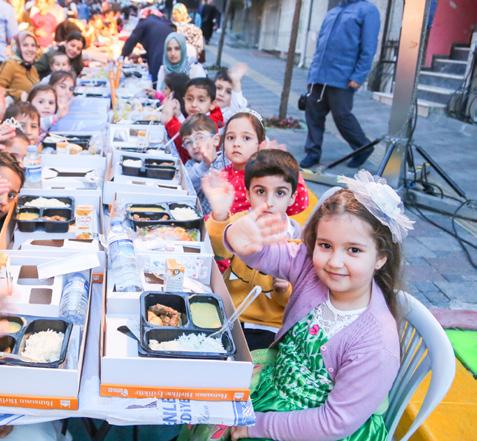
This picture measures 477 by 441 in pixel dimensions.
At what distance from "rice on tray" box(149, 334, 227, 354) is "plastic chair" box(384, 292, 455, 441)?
0.68 meters

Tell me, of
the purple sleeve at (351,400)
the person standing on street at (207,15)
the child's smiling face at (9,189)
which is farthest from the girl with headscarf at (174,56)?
the person standing on street at (207,15)

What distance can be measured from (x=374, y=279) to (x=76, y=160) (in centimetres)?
215

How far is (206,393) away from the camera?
1.61m

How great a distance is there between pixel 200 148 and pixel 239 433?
235 cm

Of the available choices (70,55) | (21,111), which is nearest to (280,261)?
→ (21,111)

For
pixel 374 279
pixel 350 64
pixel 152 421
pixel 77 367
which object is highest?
pixel 350 64

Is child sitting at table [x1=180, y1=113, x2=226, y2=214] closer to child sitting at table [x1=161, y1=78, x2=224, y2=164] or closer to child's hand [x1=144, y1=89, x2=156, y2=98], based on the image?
child sitting at table [x1=161, y1=78, x2=224, y2=164]

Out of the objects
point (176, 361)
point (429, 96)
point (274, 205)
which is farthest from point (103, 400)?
point (429, 96)

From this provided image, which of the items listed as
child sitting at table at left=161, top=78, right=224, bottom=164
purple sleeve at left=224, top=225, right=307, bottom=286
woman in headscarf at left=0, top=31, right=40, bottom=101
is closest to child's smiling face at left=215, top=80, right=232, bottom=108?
child sitting at table at left=161, top=78, right=224, bottom=164

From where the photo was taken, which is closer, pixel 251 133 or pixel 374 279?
pixel 374 279

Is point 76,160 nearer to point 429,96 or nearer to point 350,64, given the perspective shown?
point 350,64

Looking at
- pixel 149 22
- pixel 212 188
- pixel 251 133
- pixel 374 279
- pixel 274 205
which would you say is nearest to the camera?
pixel 374 279

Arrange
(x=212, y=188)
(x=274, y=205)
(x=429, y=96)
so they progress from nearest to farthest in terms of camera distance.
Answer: (x=212, y=188) < (x=274, y=205) < (x=429, y=96)

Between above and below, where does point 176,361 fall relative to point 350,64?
below
